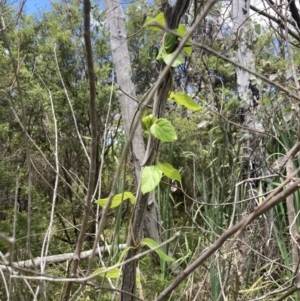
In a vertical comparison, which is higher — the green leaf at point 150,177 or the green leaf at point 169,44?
the green leaf at point 169,44

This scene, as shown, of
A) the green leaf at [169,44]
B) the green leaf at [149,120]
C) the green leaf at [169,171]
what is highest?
the green leaf at [169,44]

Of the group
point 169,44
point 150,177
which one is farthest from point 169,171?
point 169,44

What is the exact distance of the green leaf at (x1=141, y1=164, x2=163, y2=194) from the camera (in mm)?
596

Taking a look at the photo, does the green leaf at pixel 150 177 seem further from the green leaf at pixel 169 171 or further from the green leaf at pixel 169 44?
the green leaf at pixel 169 44

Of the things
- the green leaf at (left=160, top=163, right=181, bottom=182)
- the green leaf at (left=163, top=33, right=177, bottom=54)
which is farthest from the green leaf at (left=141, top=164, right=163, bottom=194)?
the green leaf at (left=163, top=33, right=177, bottom=54)

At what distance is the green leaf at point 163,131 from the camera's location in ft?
1.97

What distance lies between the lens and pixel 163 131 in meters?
0.61

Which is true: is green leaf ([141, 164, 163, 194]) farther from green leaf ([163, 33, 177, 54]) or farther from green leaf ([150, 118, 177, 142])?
green leaf ([163, 33, 177, 54])

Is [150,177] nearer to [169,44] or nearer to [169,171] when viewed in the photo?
[169,171]

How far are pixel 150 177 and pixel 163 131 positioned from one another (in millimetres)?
66

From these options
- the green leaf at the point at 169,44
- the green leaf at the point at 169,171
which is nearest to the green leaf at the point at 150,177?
the green leaf at the point at 169,171

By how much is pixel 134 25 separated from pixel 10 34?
1.84 m

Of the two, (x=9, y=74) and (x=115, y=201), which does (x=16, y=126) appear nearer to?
(x=9, y=74)

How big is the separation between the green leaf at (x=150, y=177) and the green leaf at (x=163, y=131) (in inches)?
1.8
